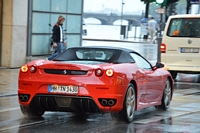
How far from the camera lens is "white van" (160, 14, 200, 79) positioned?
18.7m

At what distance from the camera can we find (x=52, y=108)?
32.9 feet

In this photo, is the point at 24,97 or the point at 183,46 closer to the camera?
the point at 24,97

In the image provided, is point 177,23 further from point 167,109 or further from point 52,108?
point 52,108

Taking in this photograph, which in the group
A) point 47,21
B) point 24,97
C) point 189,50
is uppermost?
point 47,21

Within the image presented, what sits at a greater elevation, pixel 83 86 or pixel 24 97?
pixel 83 86

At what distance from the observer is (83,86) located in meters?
9.70

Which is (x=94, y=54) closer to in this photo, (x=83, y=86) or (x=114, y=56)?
(x=114, y=56)

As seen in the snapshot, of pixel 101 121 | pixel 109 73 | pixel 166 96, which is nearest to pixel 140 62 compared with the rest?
pixel 166 96

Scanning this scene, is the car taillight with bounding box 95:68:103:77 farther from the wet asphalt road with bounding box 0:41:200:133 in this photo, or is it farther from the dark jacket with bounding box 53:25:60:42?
the dark jacket with bounding box 53:25:60:42

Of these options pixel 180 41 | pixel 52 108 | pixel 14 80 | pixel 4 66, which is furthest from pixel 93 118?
pixel 4 66

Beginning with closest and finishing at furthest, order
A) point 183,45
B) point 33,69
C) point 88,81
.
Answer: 1. point 88,81
2. point 33,69
3. point 183,45

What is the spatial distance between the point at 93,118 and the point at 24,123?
4.33 ft

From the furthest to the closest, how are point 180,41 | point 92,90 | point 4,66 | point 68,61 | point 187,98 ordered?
point 4,66 < point 180,41 < point 187,98 < point 68,61 < point 92,90

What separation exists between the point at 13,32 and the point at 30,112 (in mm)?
9547
